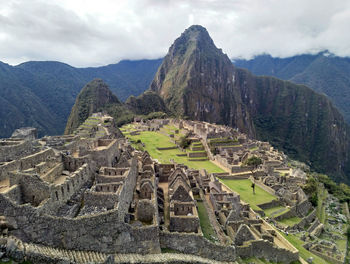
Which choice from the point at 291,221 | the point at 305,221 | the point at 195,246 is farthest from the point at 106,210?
the point at 305,221

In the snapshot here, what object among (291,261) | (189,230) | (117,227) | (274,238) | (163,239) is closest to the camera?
(117,227)

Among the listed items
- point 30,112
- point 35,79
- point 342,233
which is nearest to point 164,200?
point 342,233

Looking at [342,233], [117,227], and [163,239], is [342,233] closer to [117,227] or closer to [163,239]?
[163,239]

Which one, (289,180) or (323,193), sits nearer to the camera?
(289,180)

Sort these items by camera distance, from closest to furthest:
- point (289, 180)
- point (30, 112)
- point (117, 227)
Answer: point (117, 227) < point (289, 180) < point (30, 112)

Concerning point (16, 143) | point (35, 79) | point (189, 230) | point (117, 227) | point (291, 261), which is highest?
point (35, 79)

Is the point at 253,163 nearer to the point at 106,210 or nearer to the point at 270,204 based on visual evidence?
the point at 270,204

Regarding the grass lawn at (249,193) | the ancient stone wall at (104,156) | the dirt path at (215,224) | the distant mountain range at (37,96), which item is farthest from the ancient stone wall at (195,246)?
the distant mountain range at (37,96)
